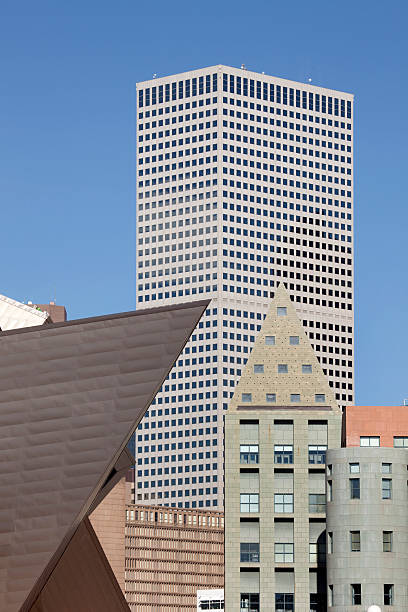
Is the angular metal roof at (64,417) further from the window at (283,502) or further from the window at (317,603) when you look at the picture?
the window at (283,502)

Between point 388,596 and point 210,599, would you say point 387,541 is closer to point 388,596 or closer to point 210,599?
point 388,596

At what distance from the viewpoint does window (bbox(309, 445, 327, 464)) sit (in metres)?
96.2

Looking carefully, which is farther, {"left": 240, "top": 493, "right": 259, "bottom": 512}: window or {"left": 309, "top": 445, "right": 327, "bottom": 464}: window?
{"left": 309, "top": 445, "right": 327, "bottom": 464}: window

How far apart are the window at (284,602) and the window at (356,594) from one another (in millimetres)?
10007

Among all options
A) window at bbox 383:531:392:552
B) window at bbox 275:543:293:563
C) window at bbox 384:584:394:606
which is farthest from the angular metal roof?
window at bbox 275:543:293:563

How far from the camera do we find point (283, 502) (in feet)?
312

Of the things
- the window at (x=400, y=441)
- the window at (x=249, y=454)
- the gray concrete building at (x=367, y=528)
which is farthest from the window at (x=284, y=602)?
the window at (x=400, y=441)

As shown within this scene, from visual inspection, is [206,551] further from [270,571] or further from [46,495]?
[46,495]

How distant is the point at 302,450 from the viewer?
96062 mm

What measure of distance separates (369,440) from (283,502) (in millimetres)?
7637

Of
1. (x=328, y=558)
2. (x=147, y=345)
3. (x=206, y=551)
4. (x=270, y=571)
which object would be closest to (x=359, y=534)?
(x=328, y=558)

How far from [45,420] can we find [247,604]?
57.2 m

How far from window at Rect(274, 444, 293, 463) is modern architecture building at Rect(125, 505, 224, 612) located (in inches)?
3686

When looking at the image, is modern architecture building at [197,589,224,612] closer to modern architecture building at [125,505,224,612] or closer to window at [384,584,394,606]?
modern architecture building at [125,505,224,612]
